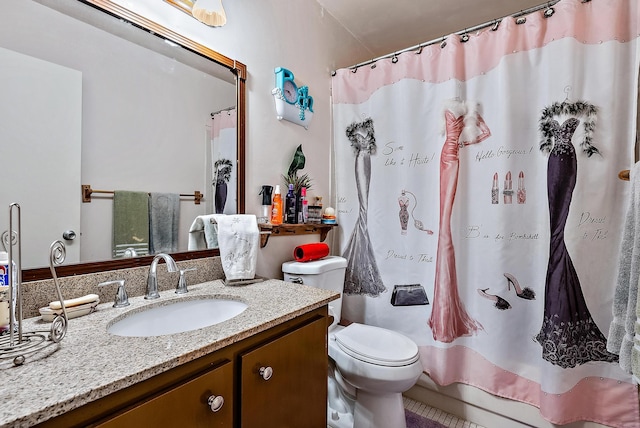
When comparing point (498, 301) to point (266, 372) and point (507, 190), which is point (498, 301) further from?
point (266, 372)

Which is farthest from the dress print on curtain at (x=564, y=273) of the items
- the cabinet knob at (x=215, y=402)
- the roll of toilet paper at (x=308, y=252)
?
the cabinet knob at (x=215, y=402)

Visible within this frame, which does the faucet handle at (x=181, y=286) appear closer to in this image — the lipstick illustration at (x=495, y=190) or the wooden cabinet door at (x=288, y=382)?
the wooden cabinet door at (x=288, y=382)

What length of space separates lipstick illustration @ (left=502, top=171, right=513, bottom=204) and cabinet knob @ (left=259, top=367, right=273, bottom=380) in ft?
4.35

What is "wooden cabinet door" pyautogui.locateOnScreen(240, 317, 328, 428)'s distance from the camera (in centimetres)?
82

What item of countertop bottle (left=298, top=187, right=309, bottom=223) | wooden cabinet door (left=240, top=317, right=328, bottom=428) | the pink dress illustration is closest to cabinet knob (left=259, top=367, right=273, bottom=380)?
wooden cabinet door (left=240, top=317, right=328, bottom=428)

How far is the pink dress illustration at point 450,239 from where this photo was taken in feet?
5.25

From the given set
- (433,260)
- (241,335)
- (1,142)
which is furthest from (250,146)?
→ (433,260)

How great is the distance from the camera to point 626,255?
3.34 ft

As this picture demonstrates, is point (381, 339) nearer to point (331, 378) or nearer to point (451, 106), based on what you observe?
point (331, 378)

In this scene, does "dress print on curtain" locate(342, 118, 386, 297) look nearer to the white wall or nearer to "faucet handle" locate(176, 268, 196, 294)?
the white wall

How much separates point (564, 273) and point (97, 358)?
5.63ft

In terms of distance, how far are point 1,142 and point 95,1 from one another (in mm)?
559

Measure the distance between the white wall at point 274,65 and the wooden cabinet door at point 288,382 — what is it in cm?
63

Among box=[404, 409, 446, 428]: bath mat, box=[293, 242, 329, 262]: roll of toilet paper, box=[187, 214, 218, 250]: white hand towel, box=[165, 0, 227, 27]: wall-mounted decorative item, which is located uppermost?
box=[165, 0, 227, 27]: wall-mounted decorative item
